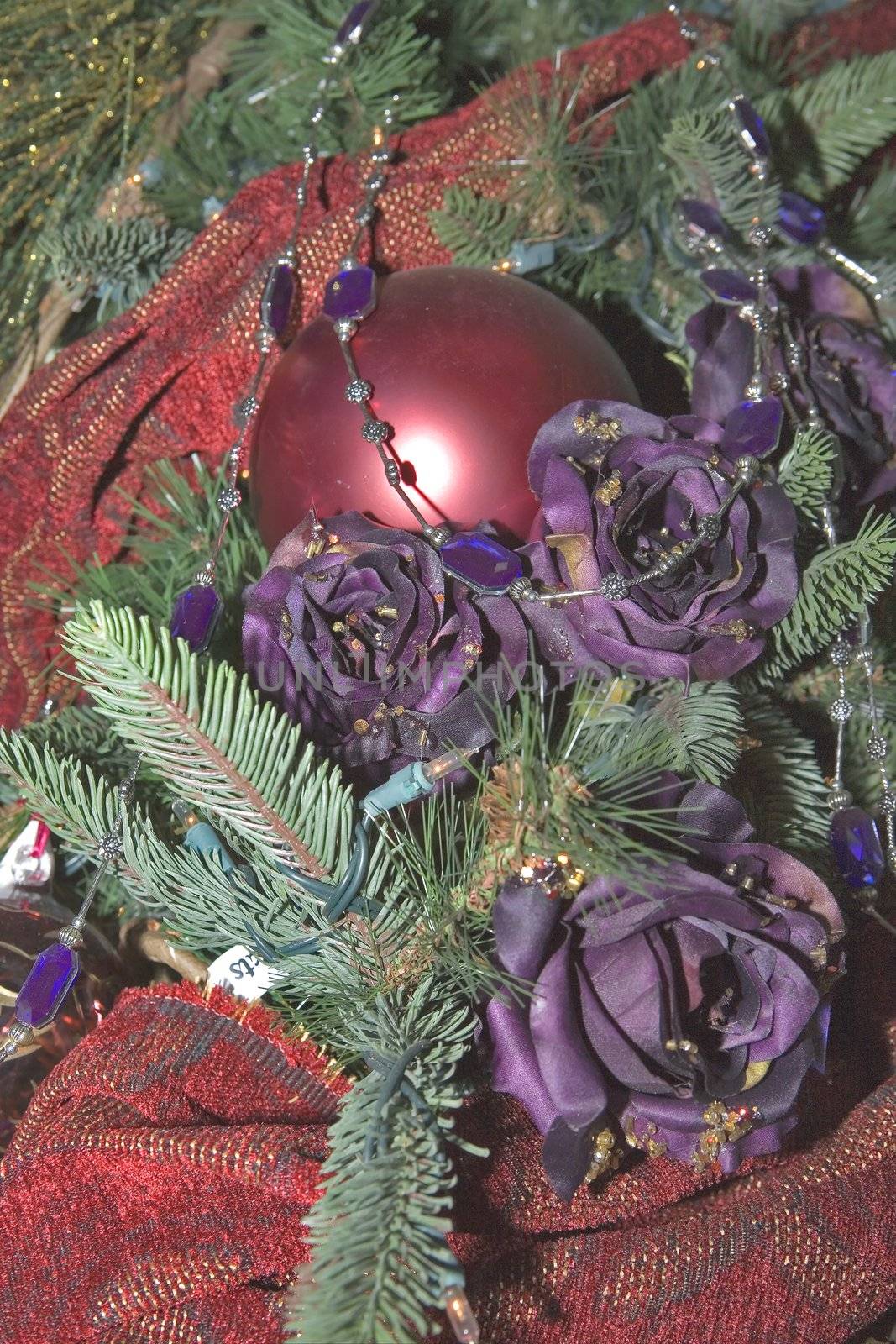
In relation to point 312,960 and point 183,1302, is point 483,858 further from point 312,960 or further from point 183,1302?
point 183,1302

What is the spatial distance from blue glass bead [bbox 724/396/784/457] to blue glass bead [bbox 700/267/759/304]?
0.28ft

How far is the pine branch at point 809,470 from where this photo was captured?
51cm

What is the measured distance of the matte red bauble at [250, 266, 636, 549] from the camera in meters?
0.52

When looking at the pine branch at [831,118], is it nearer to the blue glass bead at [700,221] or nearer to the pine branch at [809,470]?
the blue glass bead at [700,221]

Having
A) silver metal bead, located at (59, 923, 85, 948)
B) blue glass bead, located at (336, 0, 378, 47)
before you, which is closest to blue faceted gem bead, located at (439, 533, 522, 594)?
silver metal bead, located at (59, 923, 85, 948)

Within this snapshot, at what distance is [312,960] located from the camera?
44 cm

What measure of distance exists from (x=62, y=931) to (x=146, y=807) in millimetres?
72

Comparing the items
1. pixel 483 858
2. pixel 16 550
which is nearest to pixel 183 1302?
pixel 483 858

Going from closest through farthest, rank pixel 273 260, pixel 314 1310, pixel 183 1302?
1. pixel 314 1310
2. pixel 183 1302
3. pixel 273 260

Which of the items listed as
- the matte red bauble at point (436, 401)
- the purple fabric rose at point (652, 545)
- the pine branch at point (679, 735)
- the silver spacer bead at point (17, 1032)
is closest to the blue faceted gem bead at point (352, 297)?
the matte red bauble at point (436, 401)

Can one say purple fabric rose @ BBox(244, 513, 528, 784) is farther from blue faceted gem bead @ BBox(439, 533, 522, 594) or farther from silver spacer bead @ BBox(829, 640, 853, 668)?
silver spacer bead @ BBox(829, 640, 853, 668)

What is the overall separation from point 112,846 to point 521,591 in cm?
20

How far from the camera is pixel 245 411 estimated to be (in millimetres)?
590

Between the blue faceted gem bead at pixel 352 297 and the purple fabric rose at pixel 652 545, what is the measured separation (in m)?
0.13
